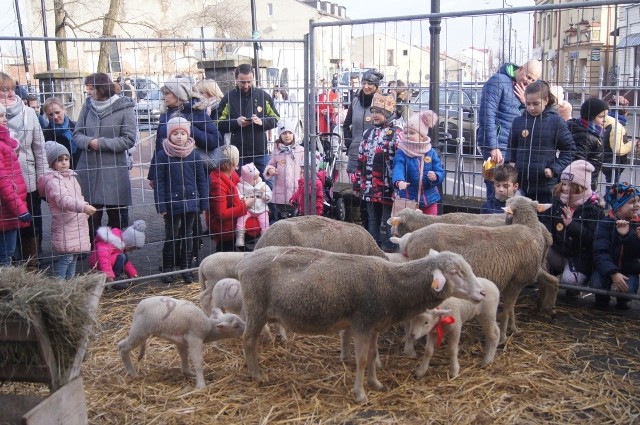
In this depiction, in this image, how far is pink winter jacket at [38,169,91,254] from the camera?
7168 mm

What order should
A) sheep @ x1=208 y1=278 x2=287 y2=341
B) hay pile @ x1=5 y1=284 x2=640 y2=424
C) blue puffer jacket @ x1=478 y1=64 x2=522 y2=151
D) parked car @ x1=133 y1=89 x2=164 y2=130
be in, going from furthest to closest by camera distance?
parked car @ x1=133 y1=89 x2=164 y2=130 < blue puffer jacket @ x1=478 y1=64 x2=522 y2=151 < sheep @ x1=208 y1=278 x2=287 y2=341 < hay pile @ x1=5 y1=284 x2=640 y2=424

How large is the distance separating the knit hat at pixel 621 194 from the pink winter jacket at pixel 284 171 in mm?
3963

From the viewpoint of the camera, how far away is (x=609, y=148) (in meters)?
9.20

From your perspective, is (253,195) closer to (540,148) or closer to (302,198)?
(302,198)

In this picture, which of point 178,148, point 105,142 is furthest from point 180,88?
point 105,142

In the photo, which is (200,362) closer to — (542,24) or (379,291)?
(379,291)

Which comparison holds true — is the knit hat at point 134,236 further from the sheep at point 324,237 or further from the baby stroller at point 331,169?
the baby stroller at point 331,169

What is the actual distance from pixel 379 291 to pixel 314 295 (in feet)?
1.46

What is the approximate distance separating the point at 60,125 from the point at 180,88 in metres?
2.57

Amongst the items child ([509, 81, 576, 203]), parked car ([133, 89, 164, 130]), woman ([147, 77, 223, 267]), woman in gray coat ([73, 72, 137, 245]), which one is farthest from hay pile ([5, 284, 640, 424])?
parked car ([133, 89, 164, 130])

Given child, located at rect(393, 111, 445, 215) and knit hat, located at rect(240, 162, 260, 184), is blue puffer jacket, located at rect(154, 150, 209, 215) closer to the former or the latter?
knit hat, located at rect(240, 162, 260, 184)

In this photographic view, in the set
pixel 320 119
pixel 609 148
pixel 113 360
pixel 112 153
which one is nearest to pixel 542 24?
pixel 609 148

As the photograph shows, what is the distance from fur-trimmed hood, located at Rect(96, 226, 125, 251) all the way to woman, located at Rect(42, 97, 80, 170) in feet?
4.30

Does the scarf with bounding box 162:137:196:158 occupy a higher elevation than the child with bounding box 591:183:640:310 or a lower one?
higher
